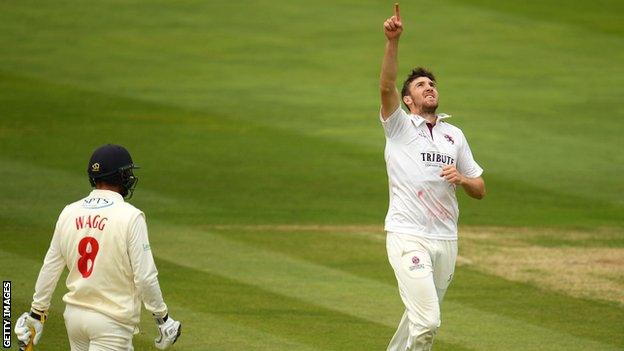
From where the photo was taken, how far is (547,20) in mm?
25547

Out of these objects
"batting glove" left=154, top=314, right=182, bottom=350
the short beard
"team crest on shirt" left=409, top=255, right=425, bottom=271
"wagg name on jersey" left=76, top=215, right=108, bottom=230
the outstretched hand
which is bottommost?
"batting glove" left=154, top=314, right=182, bottom=350

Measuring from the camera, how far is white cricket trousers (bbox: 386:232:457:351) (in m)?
8.73

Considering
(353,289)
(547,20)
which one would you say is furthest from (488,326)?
(547,20)

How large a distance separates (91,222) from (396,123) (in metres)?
2.57

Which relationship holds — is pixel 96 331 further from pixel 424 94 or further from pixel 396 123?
pixel 424 94

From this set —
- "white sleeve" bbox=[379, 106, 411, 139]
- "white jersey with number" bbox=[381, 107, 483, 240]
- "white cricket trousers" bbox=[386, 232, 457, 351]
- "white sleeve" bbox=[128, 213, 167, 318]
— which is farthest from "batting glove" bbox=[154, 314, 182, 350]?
"white sleeve" bbox=[379, 106, 411, 139]

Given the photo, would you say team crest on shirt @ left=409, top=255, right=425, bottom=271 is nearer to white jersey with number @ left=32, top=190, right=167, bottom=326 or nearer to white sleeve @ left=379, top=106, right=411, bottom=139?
white sleeve @ left=379, top=106, right=411, bottom=139

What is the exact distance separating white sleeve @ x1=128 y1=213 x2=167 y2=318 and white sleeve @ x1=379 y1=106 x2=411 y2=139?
2.33 metres

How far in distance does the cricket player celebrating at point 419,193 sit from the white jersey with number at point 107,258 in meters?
2.11

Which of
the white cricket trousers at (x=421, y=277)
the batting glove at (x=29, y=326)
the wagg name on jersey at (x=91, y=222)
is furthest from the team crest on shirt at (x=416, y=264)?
the batting glove at (x=29, y=326)

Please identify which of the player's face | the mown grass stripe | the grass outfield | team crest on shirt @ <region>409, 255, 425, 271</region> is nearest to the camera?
team crest on shirt @ <region>409, 255, 425, 271</region>

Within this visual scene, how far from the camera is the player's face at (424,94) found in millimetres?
9164

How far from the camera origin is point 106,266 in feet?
24.0

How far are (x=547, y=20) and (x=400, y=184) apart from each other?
17260mm
